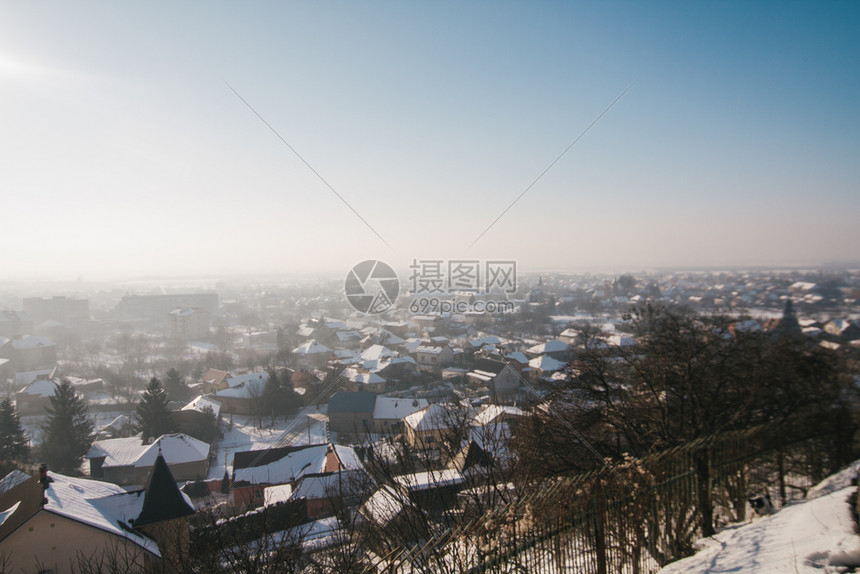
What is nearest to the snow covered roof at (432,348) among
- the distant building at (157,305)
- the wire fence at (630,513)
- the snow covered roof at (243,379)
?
the snow covered roof at (243,379)

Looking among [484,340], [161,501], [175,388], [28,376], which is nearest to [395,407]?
[161,501]

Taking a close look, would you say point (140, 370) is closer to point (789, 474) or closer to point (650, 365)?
point (650, 365)

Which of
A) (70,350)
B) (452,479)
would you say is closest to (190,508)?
(452,479)

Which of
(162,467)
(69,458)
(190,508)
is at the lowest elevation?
(69,458)

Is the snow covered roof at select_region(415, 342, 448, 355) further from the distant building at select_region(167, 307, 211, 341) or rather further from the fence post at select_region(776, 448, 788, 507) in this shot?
the fence post at select_region(776, 448, 788, 507)

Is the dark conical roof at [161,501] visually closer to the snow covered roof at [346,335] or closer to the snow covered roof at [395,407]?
the snow covered roof at [395,407]
